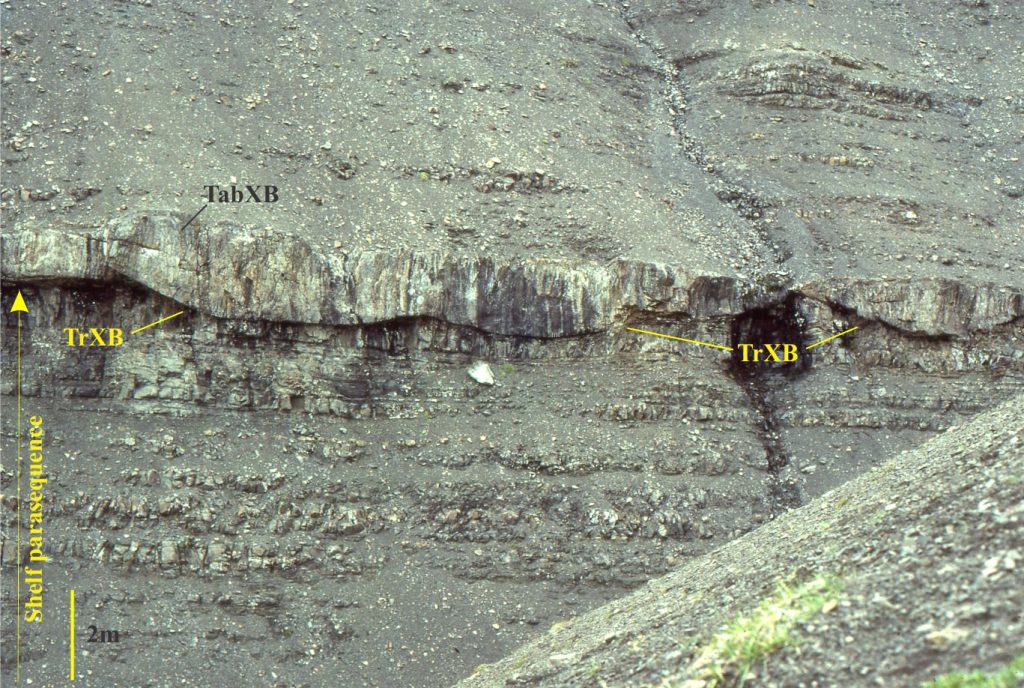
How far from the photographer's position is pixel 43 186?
20.6 meters

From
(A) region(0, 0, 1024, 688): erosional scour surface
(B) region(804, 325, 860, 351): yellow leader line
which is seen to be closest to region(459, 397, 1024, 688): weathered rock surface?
(A) region(0, 0, 1024, 688): erosional scour surface

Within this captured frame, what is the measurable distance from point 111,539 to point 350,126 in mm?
9496

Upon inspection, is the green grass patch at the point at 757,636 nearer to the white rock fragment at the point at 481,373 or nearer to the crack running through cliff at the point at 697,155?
the white rock fragment at the point at 481,373

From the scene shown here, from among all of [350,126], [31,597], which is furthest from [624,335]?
[31,597]

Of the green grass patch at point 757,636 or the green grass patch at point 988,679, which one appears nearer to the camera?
the green grass patch at point 988,679

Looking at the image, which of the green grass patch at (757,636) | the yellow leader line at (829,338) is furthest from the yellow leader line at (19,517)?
the yellow leader line at (829,338)

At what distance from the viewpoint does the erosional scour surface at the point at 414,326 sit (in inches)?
768

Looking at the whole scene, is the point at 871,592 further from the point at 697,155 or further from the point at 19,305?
the point at 697,155

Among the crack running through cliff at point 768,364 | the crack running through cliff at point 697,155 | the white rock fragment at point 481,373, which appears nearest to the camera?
the white rock fragment at point 481,373

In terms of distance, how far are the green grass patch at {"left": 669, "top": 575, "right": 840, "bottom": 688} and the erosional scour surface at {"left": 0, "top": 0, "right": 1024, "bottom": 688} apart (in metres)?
9.46

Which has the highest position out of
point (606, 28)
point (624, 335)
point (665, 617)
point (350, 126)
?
point (606, 28)

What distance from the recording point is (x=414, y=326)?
21.8m

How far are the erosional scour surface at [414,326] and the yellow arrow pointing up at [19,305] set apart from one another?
128 mm

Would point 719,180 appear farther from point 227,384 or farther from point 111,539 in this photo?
point 111,539
